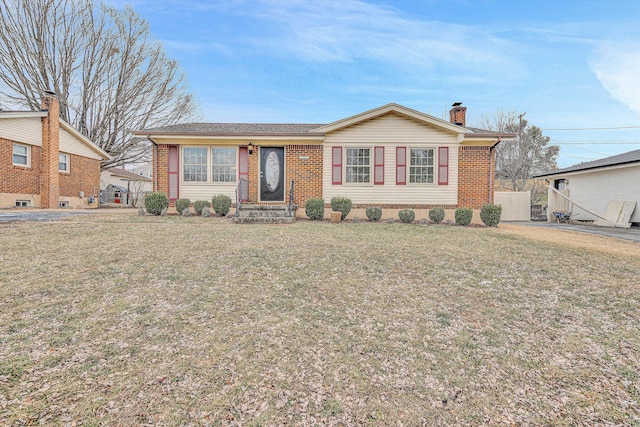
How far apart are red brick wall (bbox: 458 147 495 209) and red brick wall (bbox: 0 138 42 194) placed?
19635 mm

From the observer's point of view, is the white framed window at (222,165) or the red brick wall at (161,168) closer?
the red brick wall at (161,168)

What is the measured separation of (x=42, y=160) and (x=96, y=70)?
333 inches

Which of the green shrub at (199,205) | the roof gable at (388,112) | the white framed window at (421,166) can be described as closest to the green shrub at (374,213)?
the white framed window at (421,166)

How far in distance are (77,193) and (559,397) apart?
22127 millimetres

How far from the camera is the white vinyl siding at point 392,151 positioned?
11.6 meters

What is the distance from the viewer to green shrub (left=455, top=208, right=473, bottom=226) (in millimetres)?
10477

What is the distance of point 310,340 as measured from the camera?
8.49 ft

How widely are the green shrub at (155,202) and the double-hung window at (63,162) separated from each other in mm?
9532

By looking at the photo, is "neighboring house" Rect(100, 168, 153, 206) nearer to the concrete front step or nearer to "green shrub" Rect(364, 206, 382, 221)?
the concrete front step

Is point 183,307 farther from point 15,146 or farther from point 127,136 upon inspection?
point 127,136

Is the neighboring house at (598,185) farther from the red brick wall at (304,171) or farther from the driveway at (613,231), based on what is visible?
the red brick wall at (304,171)

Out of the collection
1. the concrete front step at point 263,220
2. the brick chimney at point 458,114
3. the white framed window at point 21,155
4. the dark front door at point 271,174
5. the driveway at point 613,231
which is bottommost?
the driveway at point 613,231

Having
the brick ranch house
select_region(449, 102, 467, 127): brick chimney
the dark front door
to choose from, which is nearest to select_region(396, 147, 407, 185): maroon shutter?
the brick ranch house

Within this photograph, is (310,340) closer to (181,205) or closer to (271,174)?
(271,174)
